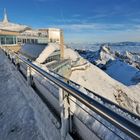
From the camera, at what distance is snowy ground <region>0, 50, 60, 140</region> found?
5.10 m

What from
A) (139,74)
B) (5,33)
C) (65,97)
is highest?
(5,33)

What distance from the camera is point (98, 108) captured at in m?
2.82

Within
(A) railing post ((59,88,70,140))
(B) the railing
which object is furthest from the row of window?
(A) railing post ((59,88,70,140))

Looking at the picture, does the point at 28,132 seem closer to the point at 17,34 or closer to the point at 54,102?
the point at 54,102

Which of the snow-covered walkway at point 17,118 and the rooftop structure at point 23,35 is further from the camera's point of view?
the rooftop structure at point 23,35

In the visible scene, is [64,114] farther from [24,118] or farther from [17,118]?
[17,118]

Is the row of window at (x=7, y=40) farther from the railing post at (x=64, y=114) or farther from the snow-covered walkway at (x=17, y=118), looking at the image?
the railing post at (x=64, y=114)

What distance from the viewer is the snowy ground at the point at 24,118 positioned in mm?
5100

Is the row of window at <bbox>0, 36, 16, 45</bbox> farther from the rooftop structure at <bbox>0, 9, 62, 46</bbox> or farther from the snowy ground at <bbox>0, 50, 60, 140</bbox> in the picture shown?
the snowy ground at <bbox>0, 50, 60, 140</bbox>

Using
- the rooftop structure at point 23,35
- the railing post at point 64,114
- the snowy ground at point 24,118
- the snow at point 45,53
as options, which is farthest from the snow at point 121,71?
the railing post at point 64,114

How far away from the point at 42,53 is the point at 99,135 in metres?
30.8

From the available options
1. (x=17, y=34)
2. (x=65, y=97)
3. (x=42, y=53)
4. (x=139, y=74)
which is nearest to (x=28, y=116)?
(x=65, y=97)

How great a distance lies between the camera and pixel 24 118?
6.11m

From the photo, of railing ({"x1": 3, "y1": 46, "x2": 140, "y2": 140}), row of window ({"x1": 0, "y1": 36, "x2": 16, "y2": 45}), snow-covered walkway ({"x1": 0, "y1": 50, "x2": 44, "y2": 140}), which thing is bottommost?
snow-covered walkway ({"x1": 0, "y1": 50, "x2": 44, "y2": 140})
